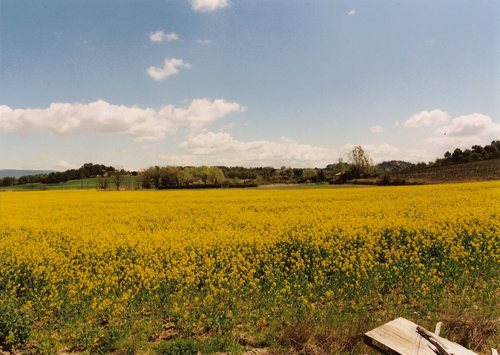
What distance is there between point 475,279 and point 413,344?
15.7 feet

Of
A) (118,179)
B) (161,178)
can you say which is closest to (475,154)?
(161,178)

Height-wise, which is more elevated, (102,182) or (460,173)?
(460,173)

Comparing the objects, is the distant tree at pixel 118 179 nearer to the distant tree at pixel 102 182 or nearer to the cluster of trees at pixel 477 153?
the distant tree at pixel 102 182

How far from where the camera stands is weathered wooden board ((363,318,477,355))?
6.97 ft

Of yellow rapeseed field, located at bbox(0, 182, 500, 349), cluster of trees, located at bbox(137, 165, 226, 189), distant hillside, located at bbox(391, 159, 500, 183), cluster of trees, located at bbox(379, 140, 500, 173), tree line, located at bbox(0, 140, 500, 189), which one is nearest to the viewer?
yellow rapeseed field, located at bbox(0, 182, 500, 349)

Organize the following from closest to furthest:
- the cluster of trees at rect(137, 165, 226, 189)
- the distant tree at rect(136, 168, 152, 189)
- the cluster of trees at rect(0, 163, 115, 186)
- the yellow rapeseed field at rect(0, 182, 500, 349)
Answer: the yellow rapeseed field at rect(0, 182, 500, 349), the cluster of trees at rect(137, 165, 226, 189), the distant tree at rect(136, 168, 152, 189), the cluster of trees at rect(0, 163, 115, 186)

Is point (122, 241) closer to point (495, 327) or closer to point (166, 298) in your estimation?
point (166, 298)

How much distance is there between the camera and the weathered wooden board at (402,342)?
2123 millimetres

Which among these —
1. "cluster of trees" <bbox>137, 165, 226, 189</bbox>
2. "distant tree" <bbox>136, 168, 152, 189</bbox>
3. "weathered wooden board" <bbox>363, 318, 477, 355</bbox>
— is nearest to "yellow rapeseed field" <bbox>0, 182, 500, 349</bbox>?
"weathered wooden board" <bbox>363, 318, 477, 355</bbox>

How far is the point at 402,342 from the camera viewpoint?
2244mm

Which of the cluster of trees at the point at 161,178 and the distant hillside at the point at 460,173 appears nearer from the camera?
the distant hillside at the point at 460,173

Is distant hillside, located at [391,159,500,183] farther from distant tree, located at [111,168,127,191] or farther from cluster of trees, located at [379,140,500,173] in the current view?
distant tree, located at [111,168,127,191]

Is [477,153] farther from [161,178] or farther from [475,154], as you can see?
[161,178]

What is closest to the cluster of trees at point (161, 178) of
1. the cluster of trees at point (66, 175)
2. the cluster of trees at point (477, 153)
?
the cluster of trees at point (66, 175)
